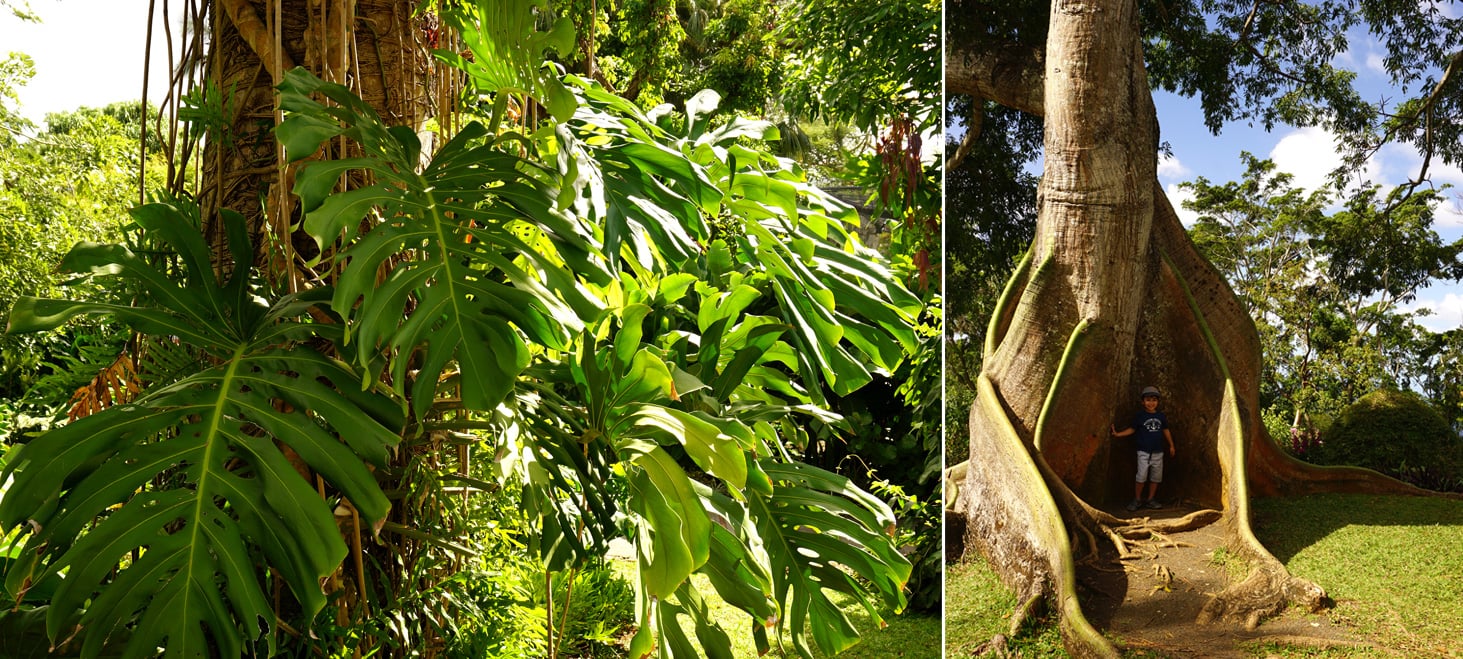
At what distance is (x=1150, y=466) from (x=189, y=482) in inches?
48.6

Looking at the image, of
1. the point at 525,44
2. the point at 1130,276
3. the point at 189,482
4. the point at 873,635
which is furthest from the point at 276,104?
the point at 873,635

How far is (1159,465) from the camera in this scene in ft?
4.52

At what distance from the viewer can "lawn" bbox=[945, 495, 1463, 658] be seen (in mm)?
1175

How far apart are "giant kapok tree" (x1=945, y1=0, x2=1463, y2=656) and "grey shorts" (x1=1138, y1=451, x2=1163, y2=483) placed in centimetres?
3

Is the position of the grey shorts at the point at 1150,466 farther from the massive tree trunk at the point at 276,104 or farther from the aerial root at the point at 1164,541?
the massive tree trunk at the point at 276,104

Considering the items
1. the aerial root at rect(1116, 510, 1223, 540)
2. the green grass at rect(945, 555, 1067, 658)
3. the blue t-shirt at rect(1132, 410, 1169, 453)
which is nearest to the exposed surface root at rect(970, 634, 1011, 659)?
the green grass at rect(945, 555, 1067, 658)

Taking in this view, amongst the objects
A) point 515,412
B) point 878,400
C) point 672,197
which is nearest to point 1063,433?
point 672,197

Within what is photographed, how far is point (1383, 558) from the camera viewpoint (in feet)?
4.01

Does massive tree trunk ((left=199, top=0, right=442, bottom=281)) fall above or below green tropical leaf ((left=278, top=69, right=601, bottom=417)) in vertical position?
above

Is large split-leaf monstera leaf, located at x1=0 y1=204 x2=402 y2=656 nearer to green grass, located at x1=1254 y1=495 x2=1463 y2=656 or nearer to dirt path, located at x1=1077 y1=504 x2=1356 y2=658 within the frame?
dirt path, located at x1=1077 y1=504 x2=1356 y2=658

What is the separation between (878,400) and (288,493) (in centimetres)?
307

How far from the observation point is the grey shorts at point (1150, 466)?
1378 millimetres

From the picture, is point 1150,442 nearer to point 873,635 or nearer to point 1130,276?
point 1130,276

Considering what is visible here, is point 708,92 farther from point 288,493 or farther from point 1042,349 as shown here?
point 288,493
